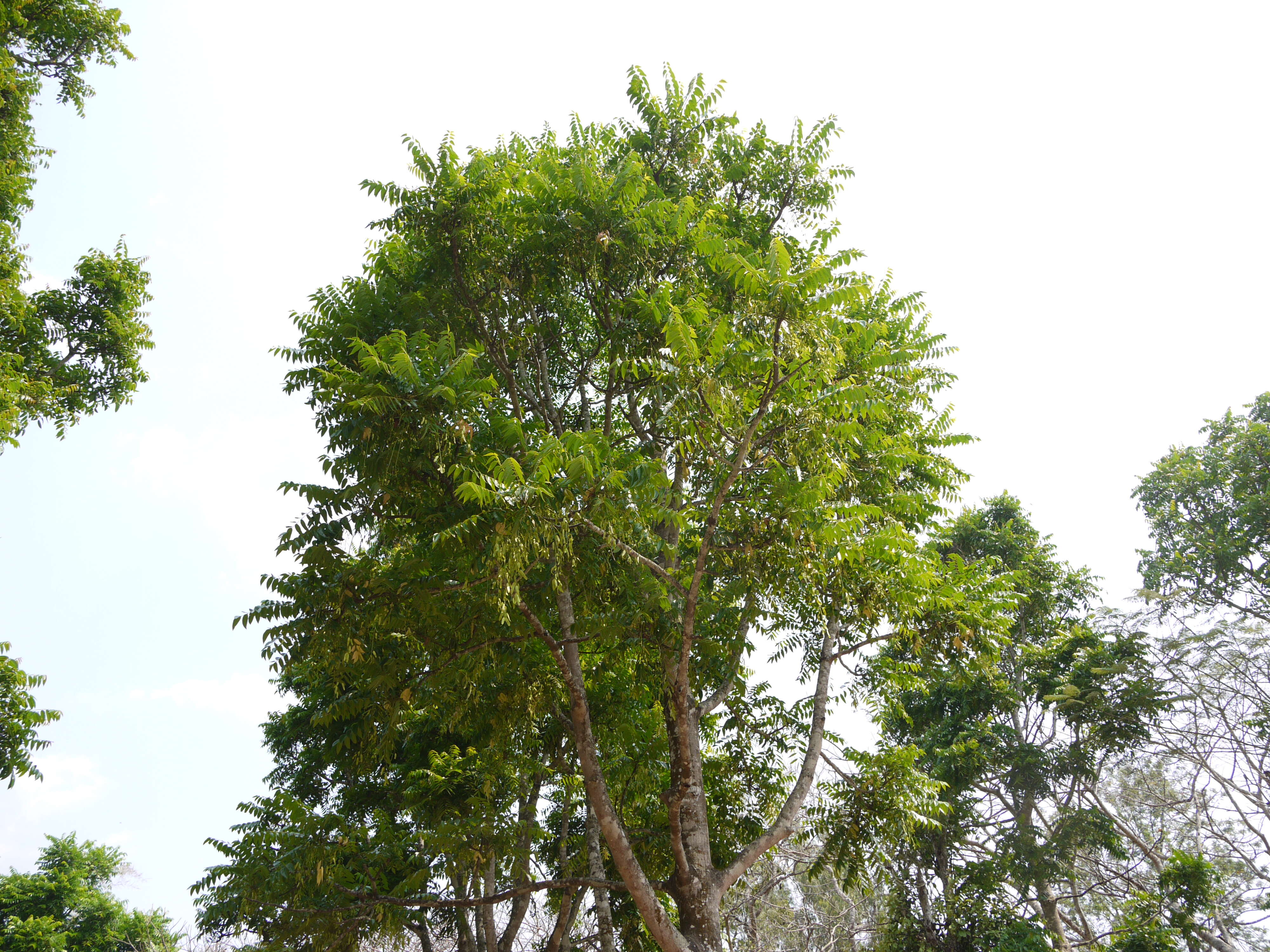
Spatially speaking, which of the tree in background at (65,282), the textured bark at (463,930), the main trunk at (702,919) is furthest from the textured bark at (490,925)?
the tree in background at (65,282)

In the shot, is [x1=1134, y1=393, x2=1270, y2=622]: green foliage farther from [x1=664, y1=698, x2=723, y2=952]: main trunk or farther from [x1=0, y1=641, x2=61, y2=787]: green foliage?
[x1=0, y1=641, x2=61, y2=787]: green foliage

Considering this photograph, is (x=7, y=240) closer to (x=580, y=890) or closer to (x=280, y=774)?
(x=280, y=774)

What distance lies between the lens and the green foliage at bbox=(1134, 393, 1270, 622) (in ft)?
62.7

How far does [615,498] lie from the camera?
6.69 m

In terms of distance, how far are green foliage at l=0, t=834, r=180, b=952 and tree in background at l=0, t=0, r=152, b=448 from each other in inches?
711

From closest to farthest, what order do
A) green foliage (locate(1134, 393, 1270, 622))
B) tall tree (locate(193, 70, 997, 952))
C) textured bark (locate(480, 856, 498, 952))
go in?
1. tall tree (locate(193, 70, 997, 952))
2. textured bark (locate(480, 856, 498, 952))
3. green foliage (locate(1134, 393, 1270, 622))

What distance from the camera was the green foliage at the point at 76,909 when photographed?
22391 mm

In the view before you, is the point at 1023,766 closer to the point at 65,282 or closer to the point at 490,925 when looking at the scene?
the point at 490,925

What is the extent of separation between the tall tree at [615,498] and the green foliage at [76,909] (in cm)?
1736

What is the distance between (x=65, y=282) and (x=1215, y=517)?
91.9 ft

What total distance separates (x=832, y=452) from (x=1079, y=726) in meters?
15.0

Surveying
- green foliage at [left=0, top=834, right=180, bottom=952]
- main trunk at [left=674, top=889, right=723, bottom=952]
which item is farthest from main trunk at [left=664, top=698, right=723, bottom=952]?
green foliage at [left=0, top=834, right=180, bottom=952]

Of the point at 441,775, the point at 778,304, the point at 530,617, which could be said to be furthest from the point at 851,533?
the point at 441,775

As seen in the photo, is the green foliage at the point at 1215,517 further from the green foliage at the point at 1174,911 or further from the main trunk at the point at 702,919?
the main trunk at the point at 702,919
